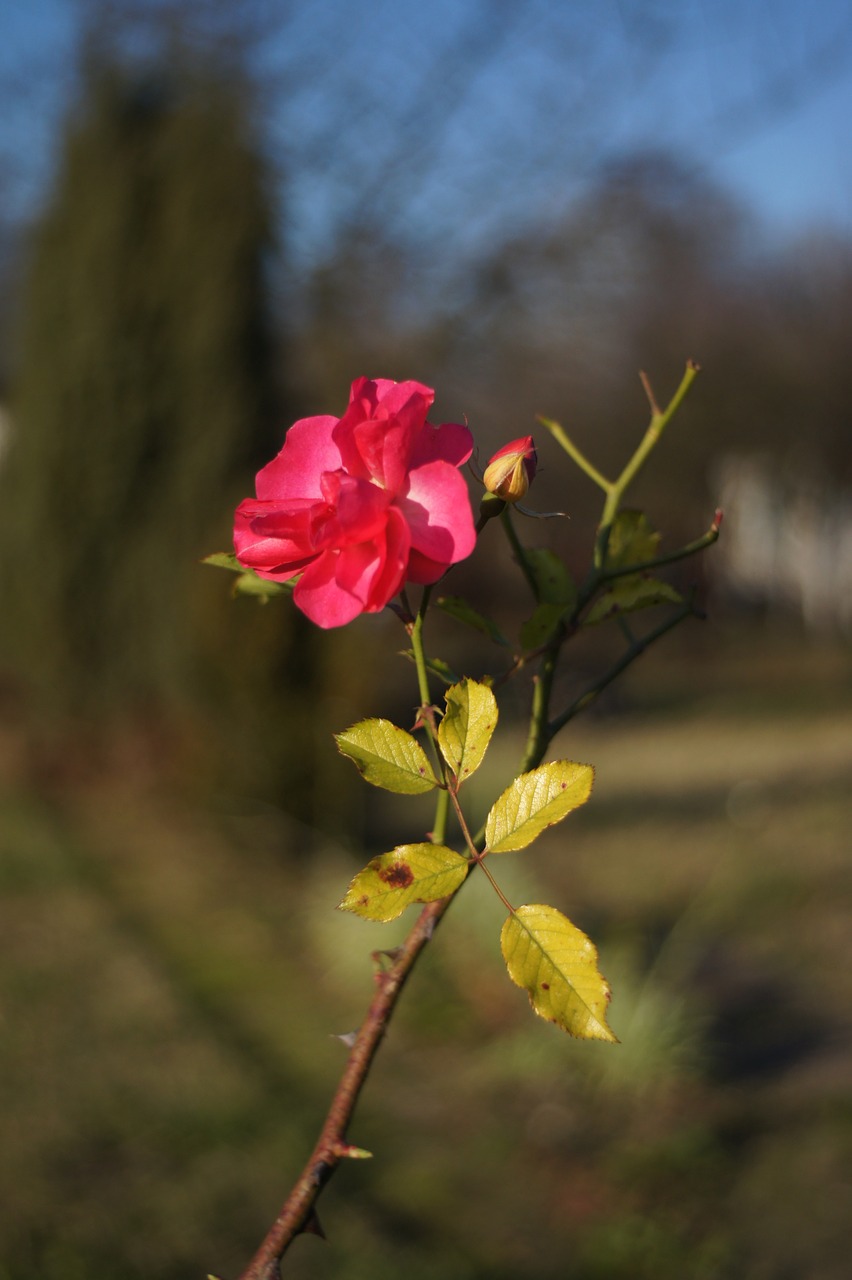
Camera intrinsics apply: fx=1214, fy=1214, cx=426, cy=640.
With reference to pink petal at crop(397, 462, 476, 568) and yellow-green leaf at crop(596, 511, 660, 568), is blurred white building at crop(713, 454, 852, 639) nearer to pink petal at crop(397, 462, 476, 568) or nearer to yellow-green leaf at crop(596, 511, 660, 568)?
yellow-green leaf at crop(596, 511, 660, 568)

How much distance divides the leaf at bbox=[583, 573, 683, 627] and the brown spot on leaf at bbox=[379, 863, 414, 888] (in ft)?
0.73

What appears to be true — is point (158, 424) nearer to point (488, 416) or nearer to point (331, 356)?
point (331, 356)

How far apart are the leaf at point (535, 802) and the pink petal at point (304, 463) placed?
166 millimetres

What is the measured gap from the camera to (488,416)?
31.2ft

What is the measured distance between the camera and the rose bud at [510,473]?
56cm

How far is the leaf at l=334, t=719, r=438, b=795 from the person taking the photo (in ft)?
1.88

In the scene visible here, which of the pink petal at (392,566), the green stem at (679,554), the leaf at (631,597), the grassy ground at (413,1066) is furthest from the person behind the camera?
the grassy ground at (413,1066)

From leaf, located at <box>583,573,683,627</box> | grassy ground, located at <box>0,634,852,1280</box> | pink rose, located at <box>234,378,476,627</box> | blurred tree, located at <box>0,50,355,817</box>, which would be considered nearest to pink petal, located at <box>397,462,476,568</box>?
pink rose, located at <box>234,378,476,627</box>

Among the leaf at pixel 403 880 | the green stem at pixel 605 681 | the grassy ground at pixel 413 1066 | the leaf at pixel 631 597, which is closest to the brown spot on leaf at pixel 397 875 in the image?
the leaf at pixel 403 880

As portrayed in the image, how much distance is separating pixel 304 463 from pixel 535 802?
19 centimetres

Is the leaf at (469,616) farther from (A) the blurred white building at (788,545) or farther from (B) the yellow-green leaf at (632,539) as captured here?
(A) the blurred white building at (788,545)

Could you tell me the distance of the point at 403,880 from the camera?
55 cm

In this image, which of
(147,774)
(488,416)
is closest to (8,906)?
(147,774)

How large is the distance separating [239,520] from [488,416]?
9.14 m
